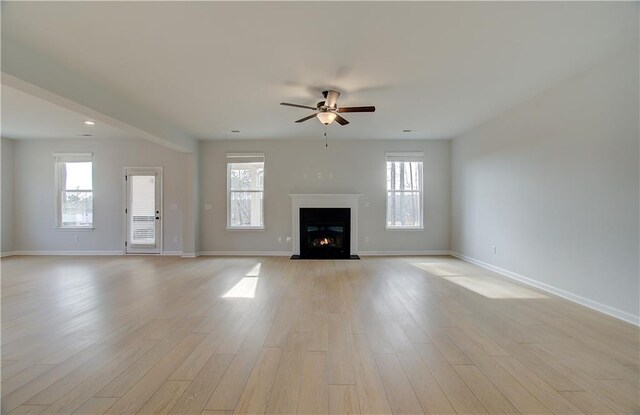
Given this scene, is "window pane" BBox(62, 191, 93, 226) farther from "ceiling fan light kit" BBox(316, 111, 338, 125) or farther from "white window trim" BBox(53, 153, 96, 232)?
"ceiling fan light kit" BBox(316, 111, 338, 125)

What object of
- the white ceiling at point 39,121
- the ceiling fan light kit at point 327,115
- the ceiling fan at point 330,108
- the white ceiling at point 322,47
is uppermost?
the white ceiling at point 39,121

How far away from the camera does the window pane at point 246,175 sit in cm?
711

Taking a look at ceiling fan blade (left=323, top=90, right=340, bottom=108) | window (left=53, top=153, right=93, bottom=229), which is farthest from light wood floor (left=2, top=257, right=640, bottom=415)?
window (left=53, top=153, right=93, bottom=229)

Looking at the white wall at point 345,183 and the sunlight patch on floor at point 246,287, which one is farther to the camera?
the white wall at point 345,183

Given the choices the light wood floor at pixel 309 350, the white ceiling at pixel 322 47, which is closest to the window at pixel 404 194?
the white ceiling at pixel 322 47

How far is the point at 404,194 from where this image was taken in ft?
23.4

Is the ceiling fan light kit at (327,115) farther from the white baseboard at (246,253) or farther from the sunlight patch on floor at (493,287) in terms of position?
the white baseboard at (246,253)

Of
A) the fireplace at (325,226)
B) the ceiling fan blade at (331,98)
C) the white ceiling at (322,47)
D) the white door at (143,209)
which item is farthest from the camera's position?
the white door at (143,209)

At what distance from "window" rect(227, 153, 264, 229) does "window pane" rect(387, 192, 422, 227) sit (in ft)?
10.2

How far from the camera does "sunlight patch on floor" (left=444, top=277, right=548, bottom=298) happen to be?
12.8 feet

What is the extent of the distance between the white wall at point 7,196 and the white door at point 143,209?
2640 millimetres

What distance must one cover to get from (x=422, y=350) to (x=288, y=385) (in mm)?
1125

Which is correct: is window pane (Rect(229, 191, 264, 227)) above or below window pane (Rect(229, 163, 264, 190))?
below

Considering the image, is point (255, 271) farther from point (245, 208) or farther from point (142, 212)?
point (142, 212)
